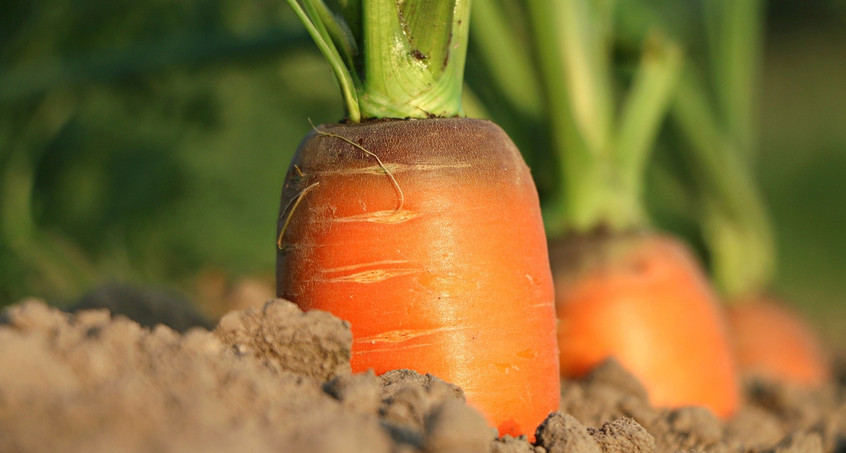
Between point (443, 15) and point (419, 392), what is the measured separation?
28.7 inches

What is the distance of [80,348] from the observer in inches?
42.9

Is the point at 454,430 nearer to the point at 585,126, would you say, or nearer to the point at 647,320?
the point at 647,320

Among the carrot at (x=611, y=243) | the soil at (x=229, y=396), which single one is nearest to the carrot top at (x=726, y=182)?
the carrot at (x=611, y=243)

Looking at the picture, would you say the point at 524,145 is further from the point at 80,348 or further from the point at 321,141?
the point at 80,348

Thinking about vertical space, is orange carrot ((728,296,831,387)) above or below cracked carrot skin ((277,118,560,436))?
below

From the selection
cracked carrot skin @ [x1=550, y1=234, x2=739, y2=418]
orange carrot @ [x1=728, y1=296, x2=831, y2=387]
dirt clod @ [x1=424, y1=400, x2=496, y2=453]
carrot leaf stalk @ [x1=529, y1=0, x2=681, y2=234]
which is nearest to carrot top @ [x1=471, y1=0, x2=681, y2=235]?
carrot leaf stalk @ [x1=529, y1=0, x2=681, y2=234]

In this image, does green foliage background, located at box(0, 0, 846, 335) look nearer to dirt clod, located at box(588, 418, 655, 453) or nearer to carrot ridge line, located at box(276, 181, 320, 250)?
carrot ridge line, located at box(276, 181, 320, 250)

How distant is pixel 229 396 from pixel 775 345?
2695 mm

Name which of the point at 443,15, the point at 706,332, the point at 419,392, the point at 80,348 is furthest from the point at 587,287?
the point at 80,348

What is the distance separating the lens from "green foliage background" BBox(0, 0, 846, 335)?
361cm

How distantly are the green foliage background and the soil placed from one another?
6.27ft

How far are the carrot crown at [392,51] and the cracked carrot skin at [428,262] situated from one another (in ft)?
0.26

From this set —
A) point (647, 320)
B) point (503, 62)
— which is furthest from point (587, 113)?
point (647, 320)

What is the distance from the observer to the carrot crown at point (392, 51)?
5.20ft
